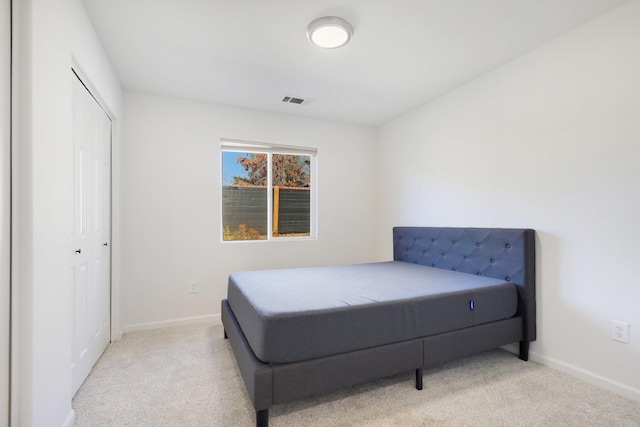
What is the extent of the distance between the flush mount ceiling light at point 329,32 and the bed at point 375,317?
1.72m

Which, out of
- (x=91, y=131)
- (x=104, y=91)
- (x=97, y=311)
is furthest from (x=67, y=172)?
(x=97, y=311)

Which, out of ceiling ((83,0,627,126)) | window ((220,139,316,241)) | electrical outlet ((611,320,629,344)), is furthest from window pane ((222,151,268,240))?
electrical outlet ((611,320,629,344))

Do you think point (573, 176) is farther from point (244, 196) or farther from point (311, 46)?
point (244, 196)

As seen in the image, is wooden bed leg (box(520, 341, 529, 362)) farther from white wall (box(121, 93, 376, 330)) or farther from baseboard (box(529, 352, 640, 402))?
white wall (box(121, 93, 376, 330))

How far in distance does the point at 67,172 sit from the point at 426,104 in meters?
3.18

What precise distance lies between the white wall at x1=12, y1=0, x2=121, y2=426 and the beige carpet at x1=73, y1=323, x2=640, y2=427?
1.17 feet

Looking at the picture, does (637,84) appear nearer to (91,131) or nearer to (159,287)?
(91,131)

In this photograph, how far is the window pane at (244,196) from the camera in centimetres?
338

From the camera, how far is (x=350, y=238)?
389cm

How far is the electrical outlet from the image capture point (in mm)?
1761

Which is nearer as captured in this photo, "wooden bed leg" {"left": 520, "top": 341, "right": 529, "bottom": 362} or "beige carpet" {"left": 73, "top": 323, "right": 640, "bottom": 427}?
"beige carpet" {"left": 73, "top": 323, "right": 640, "bottom": 427}

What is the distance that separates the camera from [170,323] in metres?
2.97

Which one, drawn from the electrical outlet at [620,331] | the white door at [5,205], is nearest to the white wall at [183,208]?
the white door at [5,205]

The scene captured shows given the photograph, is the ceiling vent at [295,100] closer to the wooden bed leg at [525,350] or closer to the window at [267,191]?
the window at [267,191]
